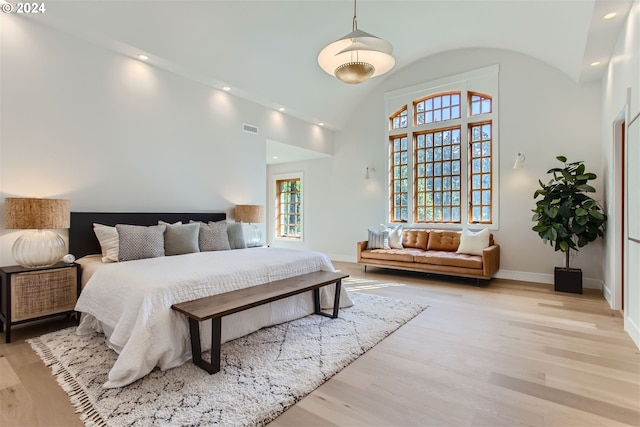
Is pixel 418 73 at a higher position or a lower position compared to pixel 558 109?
higher

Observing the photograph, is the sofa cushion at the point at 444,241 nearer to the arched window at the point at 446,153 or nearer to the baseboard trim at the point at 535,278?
the arched window at the point at 446,153

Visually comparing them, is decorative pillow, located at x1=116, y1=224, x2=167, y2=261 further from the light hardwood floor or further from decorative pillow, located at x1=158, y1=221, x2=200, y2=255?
the light hardwood floor

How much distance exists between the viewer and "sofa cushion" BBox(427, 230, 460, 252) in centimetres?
573

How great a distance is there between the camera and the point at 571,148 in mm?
5004

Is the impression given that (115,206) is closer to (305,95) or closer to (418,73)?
(305,95)

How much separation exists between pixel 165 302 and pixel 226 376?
686 mm

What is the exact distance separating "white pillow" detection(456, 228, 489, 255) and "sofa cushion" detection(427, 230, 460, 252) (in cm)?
19

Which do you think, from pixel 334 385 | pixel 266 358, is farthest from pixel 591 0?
pixel 266 358

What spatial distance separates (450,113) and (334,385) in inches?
220

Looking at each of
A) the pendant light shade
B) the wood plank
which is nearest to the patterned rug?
the wood plank

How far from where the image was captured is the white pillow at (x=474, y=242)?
5.32 meters

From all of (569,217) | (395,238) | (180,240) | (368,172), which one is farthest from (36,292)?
(569,217)

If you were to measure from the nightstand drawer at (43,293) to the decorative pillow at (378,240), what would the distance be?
463cm

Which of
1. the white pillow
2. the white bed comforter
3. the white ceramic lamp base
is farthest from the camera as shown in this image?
the white pillow
